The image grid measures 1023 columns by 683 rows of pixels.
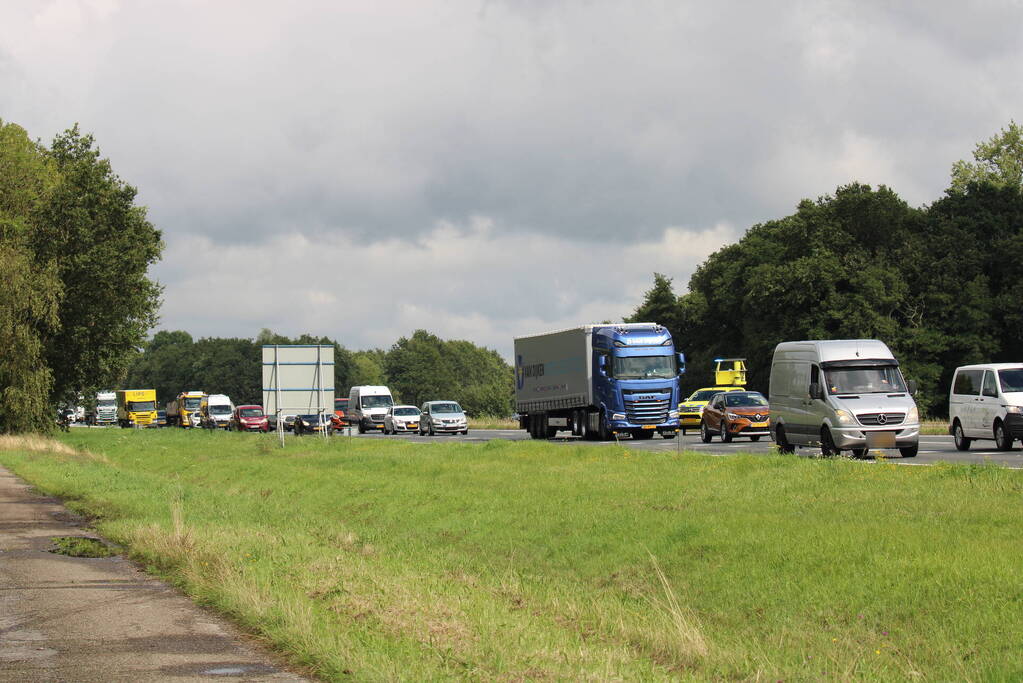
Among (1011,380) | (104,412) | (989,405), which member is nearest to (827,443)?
(989,405)

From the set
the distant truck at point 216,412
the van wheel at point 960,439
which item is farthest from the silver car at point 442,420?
the van wheel at point 960,439

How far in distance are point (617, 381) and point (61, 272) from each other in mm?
22876

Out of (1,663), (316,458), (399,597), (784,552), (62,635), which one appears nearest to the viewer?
(1,663)

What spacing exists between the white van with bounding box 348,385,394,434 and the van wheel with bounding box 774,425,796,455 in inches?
1710

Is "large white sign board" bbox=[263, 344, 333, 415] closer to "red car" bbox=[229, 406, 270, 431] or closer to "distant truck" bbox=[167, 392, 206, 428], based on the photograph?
"red car" bbox=[229, 406, 270, 431]

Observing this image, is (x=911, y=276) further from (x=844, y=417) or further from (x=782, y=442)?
(x=844, y=417)

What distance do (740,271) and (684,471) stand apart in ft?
208

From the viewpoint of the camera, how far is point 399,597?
10.7 metres

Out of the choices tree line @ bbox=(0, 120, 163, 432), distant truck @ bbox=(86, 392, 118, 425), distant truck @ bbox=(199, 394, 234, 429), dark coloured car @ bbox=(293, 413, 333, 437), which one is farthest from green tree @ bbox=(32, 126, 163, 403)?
distant truck @ bbox=(86, 392, 118, 425)

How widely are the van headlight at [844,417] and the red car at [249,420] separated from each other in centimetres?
4793

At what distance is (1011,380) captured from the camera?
28469mm

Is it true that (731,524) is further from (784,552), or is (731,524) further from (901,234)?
(901,234)

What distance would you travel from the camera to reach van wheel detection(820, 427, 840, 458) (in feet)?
86.6

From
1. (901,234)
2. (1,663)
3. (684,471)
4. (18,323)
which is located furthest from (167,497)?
(901,234)
